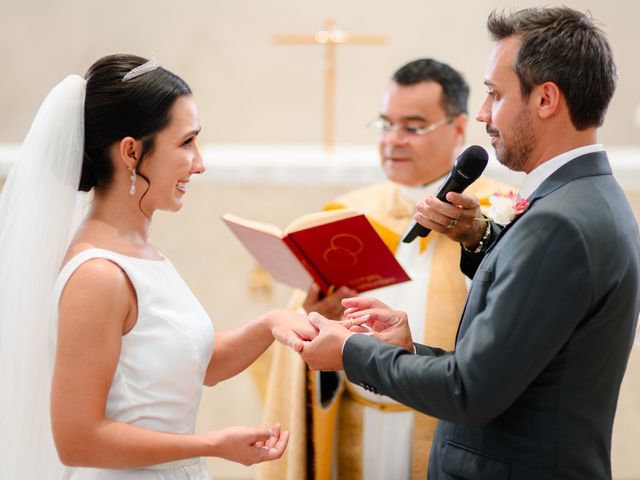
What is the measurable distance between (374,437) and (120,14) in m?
4.14

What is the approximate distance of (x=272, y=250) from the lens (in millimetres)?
3260

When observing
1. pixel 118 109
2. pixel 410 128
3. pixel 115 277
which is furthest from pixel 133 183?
pixel 410 128

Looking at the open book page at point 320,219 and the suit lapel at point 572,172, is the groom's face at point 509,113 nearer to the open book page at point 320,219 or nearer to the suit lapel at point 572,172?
the suit lapel at point 572,172

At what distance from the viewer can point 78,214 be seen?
266cm

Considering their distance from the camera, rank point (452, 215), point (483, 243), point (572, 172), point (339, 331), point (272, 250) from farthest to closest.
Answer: point (272, 250) → point (483, 243) → point (452, 215) → point (339, 331) → point (572, 172)

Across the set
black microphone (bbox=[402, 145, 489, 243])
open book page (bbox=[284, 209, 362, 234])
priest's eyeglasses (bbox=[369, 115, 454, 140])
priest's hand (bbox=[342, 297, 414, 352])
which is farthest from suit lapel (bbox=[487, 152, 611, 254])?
priest's eyeglasses (bbox=[369, 115, 454, 140])

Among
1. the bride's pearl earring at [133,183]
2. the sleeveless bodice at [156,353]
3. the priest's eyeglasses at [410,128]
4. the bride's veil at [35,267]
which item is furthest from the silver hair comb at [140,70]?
the priest's eyeglasses at [410,128]

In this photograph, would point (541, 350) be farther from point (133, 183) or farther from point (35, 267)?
point (35, 267)

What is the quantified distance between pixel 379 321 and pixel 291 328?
30 cm

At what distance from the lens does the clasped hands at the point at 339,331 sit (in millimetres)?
2422

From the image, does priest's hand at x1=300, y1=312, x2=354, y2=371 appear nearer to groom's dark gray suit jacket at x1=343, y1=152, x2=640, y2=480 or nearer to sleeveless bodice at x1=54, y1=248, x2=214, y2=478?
groom's dark gray suit jacket at x1=343, y1=152, x2=640, y2=480

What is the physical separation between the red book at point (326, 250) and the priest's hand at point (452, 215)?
38 centimetres

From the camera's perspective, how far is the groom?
2.00 meters

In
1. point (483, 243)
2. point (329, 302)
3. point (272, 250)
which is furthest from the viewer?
point (329, 302)
